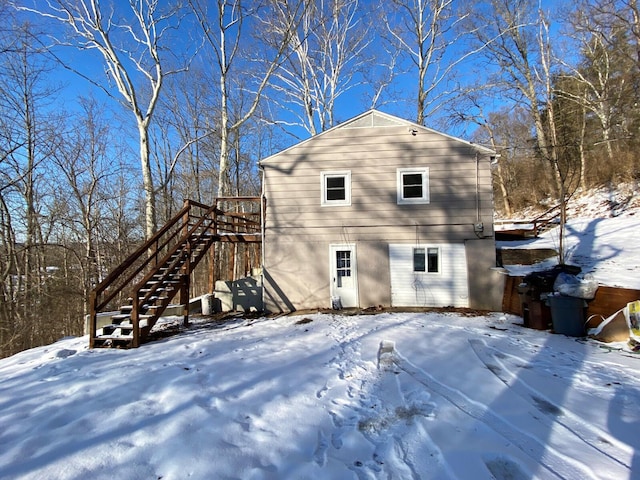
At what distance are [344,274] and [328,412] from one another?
623cm

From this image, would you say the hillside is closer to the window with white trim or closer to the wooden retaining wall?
the wooden retaining wall

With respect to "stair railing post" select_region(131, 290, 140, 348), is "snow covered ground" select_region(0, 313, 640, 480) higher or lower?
lower

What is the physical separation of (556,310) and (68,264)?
62.6 ft

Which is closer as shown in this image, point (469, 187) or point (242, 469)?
point (242, 469)

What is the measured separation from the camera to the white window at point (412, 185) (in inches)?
353

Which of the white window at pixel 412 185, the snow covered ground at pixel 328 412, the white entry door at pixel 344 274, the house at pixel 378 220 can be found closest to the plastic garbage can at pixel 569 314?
the snow covered ground at pixel 328 412

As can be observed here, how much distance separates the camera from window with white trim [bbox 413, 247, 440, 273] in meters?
8.92

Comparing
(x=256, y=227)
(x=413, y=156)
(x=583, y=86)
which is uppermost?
(x=583, y=86)

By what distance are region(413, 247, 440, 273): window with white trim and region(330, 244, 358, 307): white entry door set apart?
1.85 meters

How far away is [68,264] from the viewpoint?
578 inches

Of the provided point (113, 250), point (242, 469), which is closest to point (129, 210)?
point (113, 250)

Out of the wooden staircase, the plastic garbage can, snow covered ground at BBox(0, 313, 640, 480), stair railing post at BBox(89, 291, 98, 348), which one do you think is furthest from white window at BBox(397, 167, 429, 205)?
stair railing post at BBox(89, 291, 98, 348)

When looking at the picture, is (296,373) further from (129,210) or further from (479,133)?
(479,133)

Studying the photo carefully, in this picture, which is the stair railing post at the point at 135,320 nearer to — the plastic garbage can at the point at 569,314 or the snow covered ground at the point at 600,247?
the plastic garbage can at the point at 569,314
